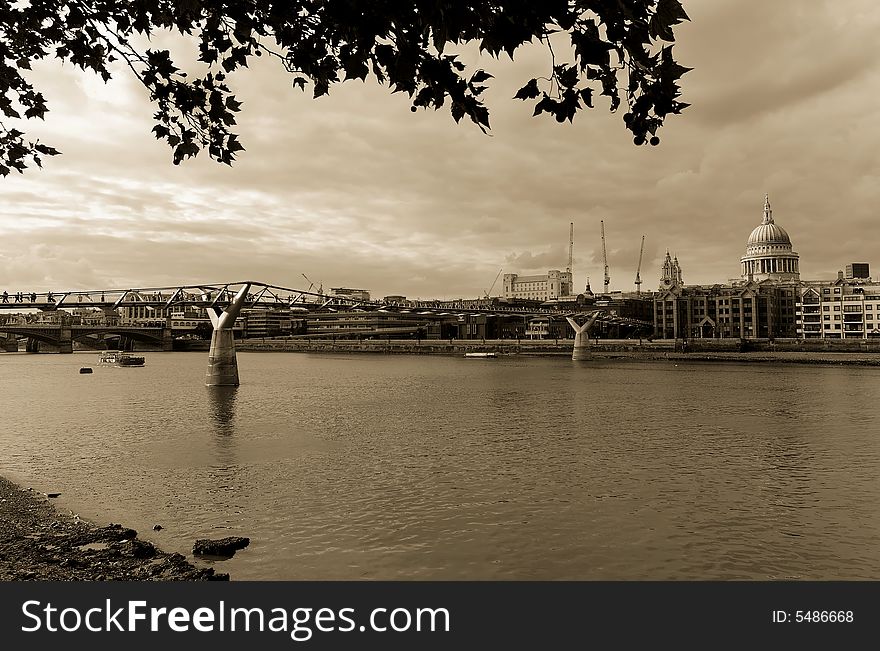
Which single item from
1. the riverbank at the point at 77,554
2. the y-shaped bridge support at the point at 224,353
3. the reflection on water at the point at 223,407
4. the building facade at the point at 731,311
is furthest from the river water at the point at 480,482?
the building facade at the point at 731,311

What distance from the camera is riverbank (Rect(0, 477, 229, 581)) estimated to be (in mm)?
11234

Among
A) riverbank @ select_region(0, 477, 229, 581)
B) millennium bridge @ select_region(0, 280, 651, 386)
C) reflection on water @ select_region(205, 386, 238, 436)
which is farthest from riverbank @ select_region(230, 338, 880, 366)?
riverbank @ select_region(0, 477, 229, 581)

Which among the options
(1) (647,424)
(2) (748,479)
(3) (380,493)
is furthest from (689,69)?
(1) (647,424)

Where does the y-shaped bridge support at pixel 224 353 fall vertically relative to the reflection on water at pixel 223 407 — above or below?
above

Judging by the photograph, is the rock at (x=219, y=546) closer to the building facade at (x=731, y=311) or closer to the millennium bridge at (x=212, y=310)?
the millennium bridge at (x=212, y=310)

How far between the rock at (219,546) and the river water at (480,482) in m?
0.32

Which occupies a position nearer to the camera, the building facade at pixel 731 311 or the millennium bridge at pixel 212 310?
the millennium bridge at pixel 212 310

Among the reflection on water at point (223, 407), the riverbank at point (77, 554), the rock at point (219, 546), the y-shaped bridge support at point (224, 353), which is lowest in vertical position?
the reflection on water at point (223, 407)

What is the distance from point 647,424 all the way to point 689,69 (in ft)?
106

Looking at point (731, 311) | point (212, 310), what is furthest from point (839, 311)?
point (212, 310)

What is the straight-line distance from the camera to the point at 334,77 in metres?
7.64

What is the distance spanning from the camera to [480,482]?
21219 millimetres

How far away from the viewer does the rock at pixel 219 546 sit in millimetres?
13711
